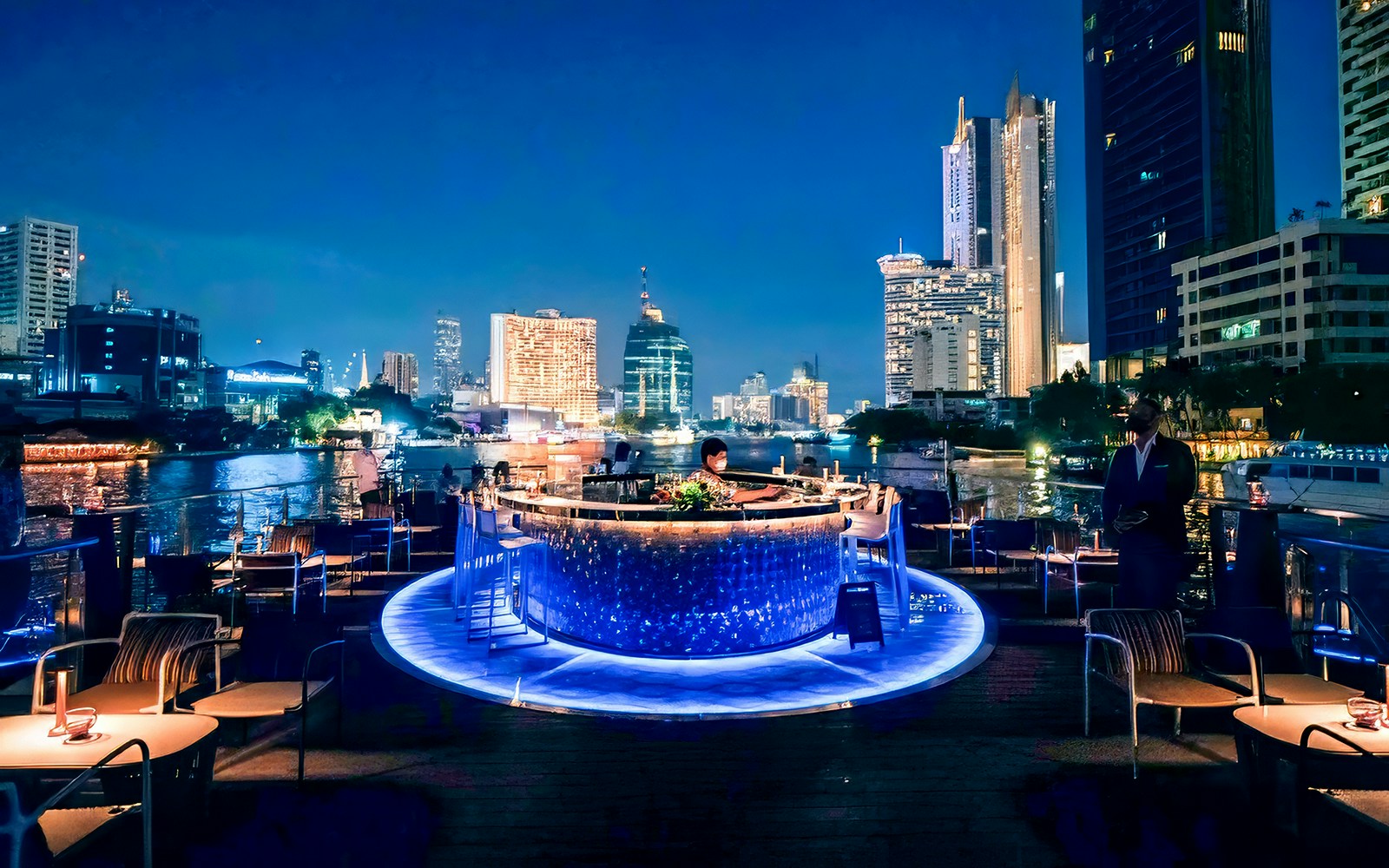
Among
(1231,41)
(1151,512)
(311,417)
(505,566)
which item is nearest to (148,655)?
(505,566)

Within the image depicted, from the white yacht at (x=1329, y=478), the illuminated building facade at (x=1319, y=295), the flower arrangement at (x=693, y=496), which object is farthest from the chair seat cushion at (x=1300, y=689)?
the illuminated building facade at (x=1319, y=295)

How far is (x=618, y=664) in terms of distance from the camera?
596 centimetres

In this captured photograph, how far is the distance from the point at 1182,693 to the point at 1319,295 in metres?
73.4

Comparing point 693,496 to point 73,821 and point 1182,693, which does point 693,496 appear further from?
point 73,821

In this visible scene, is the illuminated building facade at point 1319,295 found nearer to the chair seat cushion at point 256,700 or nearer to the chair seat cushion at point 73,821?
the chair seat cushion at point 256,700

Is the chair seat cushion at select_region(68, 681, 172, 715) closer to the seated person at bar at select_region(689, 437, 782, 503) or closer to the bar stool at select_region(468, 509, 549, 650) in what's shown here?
the bar stool at select_region(468, 509, 549, 650)

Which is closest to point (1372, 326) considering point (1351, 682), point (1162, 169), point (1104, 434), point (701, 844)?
point (1104, 434)

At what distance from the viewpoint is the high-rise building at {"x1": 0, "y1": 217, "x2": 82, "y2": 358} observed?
174375mm

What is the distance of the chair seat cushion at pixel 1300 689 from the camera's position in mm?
3891

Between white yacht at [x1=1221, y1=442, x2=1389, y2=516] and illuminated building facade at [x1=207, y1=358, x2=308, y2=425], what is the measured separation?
160326mm

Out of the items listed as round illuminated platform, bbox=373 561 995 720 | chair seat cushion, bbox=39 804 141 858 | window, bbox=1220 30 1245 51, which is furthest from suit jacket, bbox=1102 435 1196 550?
window, bbox=1220 30 1245 51

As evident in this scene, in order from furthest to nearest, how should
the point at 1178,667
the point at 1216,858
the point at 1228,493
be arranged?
the point at 1228,493 → the point at 1178,667 → the point at 1216,858

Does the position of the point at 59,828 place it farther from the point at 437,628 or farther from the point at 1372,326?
the point at 1372,326

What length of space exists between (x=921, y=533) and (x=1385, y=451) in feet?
82.0
